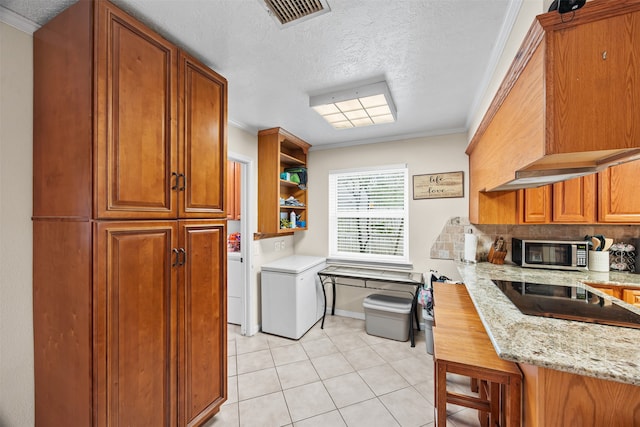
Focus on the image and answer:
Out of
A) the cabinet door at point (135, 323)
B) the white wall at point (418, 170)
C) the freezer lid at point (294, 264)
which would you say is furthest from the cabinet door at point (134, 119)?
the white wall at point (418, 170)

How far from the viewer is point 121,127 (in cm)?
120

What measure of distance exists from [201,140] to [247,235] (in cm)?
155

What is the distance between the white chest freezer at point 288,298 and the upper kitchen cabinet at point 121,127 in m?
1.62

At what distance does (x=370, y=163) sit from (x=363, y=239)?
106 cm

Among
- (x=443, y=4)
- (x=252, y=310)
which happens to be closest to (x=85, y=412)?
(x=252, y=310)

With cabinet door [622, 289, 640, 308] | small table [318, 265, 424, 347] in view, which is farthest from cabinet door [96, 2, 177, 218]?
cabinet door [622, 289, 640, 308]

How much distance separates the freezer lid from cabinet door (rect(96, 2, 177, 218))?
1.71 meters

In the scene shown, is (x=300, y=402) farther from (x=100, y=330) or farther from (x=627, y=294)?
(x=627, y=294)

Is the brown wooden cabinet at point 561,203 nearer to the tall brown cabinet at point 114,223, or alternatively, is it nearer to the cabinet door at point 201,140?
the cabinet door at point 201,140

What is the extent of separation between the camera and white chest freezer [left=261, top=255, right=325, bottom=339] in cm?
293

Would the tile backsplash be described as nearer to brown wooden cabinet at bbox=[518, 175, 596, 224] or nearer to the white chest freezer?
brown wooden cabinet at bbox=[518, 175, 596, 224]

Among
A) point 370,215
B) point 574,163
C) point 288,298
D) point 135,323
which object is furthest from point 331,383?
point 574,163

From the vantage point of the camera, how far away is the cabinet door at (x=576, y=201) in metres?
2.24

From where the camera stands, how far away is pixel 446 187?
10.2ft
